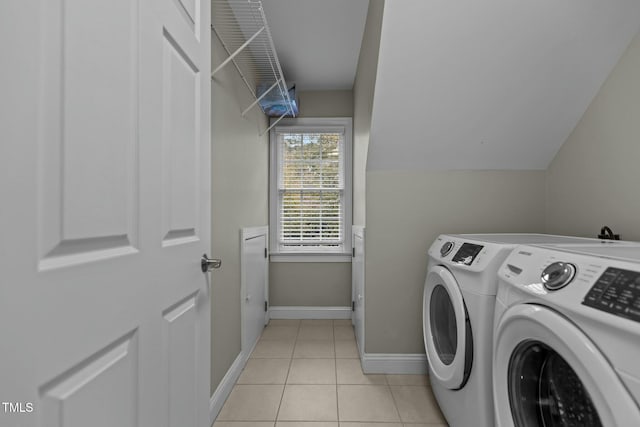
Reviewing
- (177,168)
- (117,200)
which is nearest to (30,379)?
(117,200)

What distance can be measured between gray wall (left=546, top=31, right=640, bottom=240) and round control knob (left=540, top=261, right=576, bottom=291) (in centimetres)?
97

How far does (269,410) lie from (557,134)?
228 centimetres

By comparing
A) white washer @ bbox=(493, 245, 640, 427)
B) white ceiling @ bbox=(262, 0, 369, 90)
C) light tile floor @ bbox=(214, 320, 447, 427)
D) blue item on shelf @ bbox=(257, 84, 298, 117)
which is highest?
white ceiling @ bbox=(262, 0, 369, 90)

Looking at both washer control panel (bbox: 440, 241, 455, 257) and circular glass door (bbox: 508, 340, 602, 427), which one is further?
washer control panel (bbox: 440, 241, 455, 257)

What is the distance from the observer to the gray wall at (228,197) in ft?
5.67

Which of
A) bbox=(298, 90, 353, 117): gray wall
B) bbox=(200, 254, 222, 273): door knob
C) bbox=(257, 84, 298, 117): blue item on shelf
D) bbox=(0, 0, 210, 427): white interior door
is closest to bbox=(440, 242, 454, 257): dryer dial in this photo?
bbox=(200, 254, 222, 273): door knob

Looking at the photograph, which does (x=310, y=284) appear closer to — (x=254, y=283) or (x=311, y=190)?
(x=254, y=283)

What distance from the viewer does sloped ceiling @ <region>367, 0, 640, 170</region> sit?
1.51 meters

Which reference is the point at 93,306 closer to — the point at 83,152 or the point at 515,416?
the point at 83,152

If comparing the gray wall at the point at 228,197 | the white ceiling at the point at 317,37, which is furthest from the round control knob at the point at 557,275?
the white ceiling at the point at 317,37

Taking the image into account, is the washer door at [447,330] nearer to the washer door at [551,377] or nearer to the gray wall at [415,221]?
the washer door at [551,377]

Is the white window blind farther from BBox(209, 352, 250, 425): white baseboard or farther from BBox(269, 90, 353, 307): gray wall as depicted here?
BBox(209, 352, 250, 425): white baseboard

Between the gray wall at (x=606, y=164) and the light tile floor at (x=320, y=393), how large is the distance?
130 cm

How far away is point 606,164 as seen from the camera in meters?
1.59
